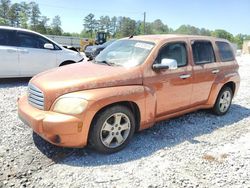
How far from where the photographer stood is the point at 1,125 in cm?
491

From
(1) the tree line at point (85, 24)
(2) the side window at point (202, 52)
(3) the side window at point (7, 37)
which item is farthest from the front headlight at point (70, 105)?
(1) the tree line at point (85, 24)

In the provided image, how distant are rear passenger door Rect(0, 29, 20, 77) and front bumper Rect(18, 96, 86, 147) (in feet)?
16.2

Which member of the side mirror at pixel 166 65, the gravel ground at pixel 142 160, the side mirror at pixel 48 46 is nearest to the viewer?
the gravel ground at pixel 142 160

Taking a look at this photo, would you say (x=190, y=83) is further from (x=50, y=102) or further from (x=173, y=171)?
(x=50, y=102)

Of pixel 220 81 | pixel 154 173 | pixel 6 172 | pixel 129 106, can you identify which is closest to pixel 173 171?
pixel 154 173

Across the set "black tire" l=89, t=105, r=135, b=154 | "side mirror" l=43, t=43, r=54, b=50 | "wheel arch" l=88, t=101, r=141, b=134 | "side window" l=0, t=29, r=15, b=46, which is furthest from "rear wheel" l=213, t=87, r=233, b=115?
"side window" l=0, t=29, r=15, b=46

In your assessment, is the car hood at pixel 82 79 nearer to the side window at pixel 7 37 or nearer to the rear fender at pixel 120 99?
the rear fender at pixel 120 99

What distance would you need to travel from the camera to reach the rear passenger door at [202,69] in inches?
207

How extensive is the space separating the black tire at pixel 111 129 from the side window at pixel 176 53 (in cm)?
118

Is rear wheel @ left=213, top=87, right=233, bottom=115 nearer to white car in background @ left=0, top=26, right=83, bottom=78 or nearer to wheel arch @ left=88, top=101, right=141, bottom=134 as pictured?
wheel arch @ left=88, top=101, right=141, bottom=134

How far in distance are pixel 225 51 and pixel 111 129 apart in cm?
359

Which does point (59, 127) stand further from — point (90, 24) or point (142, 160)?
point (90, 24)

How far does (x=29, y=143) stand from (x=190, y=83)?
291cm

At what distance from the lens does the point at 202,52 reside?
5547mm
